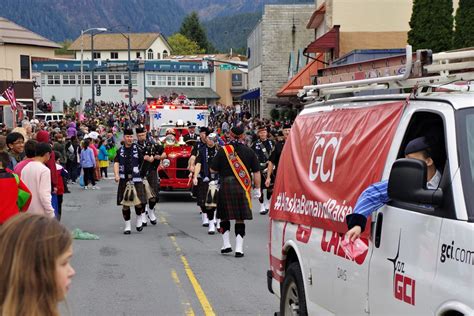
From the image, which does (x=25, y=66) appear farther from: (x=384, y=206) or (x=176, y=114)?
(x=384, y=206)

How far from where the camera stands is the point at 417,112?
17.4 feet

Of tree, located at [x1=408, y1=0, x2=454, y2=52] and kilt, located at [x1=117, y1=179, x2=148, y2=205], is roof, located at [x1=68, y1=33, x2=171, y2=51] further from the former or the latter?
kilt, located at [x1=117, y1=179, x2=148, y2=205]

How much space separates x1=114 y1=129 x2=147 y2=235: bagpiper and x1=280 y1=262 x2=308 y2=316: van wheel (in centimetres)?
880

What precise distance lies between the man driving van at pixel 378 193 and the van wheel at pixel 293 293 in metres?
1.75

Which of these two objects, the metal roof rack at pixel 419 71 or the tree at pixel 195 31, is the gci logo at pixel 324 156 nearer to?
the metal roof rack at pixel 419 71

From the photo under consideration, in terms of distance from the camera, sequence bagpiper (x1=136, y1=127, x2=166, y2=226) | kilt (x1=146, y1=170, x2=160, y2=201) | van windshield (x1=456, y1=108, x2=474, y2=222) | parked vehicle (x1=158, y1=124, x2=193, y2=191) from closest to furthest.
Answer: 1. van windshield (x1=456, y1=108, x2=474, y2=222)
2. bagpiper (x1=136, y1=127, x2=166, y2=226)
3. kilt (x1=146, y1=170, x2=160, y2=201)
4. parked vehicle (x1=158, y1=124, x2=193, y2=191)

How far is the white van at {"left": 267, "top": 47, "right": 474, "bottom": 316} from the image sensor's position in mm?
4512

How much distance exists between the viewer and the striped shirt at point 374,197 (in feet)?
17.1

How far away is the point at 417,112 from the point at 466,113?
54 cm

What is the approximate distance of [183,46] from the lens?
16075 cm

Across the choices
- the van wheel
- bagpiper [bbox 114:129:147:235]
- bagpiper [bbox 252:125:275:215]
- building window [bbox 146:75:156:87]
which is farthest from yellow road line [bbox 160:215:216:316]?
building window [bbox 146:75:156:87]

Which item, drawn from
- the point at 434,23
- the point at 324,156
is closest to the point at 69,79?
the point at 434,23

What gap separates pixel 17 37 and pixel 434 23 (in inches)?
1828

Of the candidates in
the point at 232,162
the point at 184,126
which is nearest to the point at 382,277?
the point at 232,162
